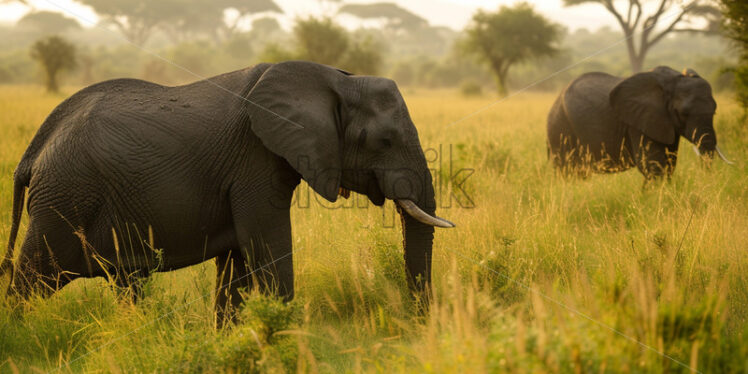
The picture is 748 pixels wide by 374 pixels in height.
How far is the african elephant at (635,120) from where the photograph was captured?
301 inches

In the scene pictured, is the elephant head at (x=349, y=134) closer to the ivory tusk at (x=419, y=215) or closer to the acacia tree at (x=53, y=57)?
the ivory tusk at (x=419, y=215)

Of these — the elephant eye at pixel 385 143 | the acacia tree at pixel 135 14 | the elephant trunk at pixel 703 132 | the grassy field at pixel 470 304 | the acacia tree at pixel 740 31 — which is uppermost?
the acacia tree at pixel 135 14

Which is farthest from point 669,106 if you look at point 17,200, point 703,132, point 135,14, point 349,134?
point 135,14

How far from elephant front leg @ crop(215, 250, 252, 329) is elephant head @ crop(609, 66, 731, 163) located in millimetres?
5762

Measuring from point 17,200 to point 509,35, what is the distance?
31.2 meters

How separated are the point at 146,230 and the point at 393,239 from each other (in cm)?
197

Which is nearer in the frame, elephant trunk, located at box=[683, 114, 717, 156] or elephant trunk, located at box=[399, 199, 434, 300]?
elephant trunk, located at box=[399, 199, 434, 300]

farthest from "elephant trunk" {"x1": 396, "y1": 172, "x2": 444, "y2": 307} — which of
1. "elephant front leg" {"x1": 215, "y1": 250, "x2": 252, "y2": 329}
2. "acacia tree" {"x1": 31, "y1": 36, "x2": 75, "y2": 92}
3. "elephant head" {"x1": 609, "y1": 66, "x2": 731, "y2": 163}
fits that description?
"acacia tree" {"x1": 31, "y1": 36, "x2": 75, "y2": 92}

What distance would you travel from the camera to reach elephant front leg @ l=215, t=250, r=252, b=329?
424 centimetres

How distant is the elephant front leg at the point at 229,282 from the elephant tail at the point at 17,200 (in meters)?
1.33

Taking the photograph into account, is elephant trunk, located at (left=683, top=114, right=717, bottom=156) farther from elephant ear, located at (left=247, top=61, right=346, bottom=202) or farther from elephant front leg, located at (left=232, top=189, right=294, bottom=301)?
elephant front leg, located at (left=232, top=189, right=294, bottom=301)

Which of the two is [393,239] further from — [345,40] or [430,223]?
[345,40]

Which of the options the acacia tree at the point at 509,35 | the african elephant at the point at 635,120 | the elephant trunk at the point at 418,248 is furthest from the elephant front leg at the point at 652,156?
the acacia tree at the point at 509,35

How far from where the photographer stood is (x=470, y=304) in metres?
2.62
